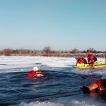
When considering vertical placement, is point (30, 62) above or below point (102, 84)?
above

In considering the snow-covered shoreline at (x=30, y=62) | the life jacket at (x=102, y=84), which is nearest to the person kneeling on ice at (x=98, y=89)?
the life jacket at (x=102, y=84)

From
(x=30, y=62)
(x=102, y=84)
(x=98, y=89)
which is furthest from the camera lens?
(x=30, y=62)

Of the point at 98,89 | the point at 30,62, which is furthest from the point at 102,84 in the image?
the point at 30,62

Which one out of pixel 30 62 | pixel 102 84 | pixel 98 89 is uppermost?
pixel 30 62

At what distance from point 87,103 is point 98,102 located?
62 cm

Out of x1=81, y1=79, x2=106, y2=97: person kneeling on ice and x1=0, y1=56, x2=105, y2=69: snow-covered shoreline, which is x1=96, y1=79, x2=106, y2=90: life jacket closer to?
x1=81, y1=79, x2=106, y2=97: person kneeling on ice

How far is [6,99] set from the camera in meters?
12.0

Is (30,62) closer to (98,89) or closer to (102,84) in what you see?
(98,89)

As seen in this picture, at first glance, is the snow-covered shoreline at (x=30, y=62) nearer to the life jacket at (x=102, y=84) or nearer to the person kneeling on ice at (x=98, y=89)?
the person kneeling on ice at (x=98, y=89)

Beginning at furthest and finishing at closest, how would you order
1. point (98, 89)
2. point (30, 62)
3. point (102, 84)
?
1. point (30, 62)
2. point (98, 89)
3. point (102, 84)

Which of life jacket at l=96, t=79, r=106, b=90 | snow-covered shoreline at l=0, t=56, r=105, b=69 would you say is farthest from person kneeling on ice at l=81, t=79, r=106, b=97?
snow-covered shoreline at l=0, t=56, r=105, b=69

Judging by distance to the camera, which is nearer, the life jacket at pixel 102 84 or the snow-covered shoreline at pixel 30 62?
the life jacket at pixel 102 84

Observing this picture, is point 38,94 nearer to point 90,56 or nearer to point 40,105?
point 40,105

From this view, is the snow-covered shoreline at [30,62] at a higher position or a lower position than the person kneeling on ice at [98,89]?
higher
